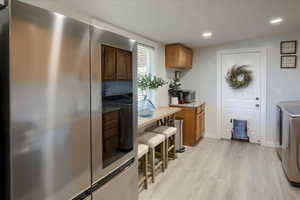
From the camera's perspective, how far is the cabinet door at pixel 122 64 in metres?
1.48

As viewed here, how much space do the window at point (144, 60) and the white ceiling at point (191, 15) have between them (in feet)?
0.83

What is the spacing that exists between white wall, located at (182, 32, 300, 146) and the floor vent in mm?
427

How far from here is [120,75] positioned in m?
1.51

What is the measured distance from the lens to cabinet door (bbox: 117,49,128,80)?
1481 mm

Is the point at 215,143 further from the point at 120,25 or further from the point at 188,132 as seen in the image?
the point at 120,25

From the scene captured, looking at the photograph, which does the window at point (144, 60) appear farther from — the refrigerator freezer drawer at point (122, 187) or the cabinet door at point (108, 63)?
the cabinet door at point (108, 63)

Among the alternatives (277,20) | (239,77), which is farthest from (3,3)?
(239,77)

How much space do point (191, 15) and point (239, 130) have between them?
125 inches

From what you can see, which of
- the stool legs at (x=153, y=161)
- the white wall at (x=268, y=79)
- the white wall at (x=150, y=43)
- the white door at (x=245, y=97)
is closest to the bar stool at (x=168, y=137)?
the stool legs at (x=153, y=161)

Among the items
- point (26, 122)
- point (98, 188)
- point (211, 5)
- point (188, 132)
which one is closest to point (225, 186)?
point (188, 132)

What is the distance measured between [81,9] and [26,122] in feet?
5.68

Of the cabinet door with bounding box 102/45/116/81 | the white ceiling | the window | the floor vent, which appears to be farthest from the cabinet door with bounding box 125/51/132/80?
the floor vent

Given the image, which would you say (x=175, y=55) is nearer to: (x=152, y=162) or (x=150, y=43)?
(x=150, y=43)

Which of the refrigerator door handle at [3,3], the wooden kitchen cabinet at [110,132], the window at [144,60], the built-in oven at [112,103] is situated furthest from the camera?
the window at [144,60]
